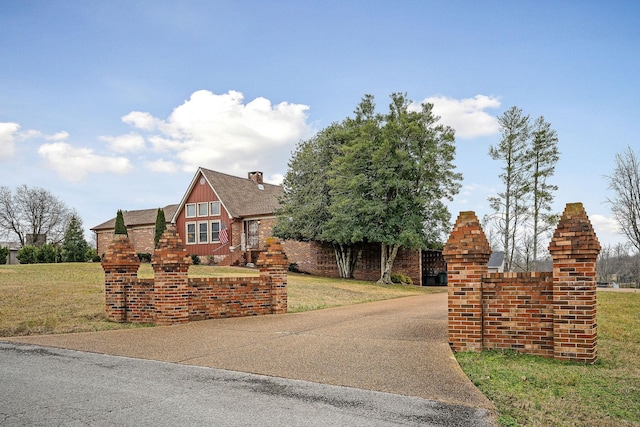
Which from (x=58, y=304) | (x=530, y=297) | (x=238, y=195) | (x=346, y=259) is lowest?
A: (x=346, y=259)

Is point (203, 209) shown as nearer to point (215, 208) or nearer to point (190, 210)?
point (215, 208)

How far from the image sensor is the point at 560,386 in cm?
576

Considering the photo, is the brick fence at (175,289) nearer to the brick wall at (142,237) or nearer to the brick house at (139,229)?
the brick house at (139,229)

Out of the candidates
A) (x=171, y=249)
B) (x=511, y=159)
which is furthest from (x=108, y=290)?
(x=511, y=159)

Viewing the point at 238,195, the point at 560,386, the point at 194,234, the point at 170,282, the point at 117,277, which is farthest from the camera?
the point at 238,195

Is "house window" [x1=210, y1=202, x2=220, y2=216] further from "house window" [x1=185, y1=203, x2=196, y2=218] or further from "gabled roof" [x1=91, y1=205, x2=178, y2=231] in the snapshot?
"gabled roof" [x1=91, y1=205, x2=178, y2=231]

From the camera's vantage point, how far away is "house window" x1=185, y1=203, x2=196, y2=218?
39.0m

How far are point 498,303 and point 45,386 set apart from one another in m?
6.22

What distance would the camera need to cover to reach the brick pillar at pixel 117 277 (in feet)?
38.6

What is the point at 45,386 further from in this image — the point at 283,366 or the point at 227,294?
the point at 227,294

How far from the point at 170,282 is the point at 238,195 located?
28.5m

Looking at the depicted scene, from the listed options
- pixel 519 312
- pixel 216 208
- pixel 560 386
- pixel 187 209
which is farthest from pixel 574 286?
pixel 187 209

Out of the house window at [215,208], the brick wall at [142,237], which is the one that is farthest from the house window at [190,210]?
the brick wall at [142,237]

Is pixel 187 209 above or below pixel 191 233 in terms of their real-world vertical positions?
above
